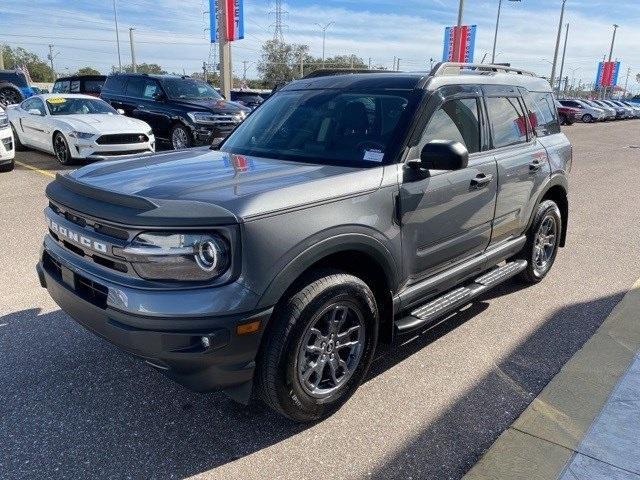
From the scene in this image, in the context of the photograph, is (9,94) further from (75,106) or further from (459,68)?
(459,68)

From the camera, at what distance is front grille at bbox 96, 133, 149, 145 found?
1030cm

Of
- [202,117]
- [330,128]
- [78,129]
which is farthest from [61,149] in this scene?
[330,128]

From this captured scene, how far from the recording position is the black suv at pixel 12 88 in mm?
20156

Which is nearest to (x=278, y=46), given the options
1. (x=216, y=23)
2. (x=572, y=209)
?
(x=216, y=23)

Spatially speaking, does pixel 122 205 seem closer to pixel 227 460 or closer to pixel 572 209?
pixel 227 460

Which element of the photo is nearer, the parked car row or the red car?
the red car

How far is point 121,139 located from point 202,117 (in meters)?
2.05

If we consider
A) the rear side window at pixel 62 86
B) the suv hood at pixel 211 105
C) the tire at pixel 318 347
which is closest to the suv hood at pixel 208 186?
the tire at pixel 318 347

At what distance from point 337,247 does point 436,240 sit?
97 cm

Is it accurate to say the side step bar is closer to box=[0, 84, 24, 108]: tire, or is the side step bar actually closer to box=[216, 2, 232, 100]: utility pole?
box=[216, 2, 232, 100]: utility pole

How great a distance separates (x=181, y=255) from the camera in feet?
7.86

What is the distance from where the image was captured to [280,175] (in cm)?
295

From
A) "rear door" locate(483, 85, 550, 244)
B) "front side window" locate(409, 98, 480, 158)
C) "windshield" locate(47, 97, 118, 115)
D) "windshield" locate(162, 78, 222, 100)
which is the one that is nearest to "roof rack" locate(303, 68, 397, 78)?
"front side window" locate(409, 98, 480, 158)

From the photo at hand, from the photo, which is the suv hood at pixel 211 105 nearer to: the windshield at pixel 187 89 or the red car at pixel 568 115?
the windshield at pixel 187 89
